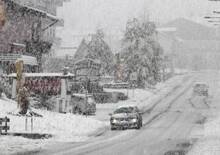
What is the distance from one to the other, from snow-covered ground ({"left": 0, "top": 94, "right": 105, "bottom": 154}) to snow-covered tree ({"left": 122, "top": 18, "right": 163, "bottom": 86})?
41.7 m

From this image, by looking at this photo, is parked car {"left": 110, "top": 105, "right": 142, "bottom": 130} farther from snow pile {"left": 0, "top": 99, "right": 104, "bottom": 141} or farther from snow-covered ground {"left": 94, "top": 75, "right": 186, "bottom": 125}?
snow-covered ground {"left": 94, "top": 75, "right": 186, "bottom": 125}

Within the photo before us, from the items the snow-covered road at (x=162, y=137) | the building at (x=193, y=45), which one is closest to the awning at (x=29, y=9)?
the snow-covered road at (x=162, y=137)

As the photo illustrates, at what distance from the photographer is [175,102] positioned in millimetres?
65688

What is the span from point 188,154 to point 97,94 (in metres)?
41.3

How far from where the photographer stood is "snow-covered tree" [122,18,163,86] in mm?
84750

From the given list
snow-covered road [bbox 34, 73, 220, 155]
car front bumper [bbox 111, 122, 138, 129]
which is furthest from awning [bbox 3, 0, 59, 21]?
car front bumper [bbox 111, 122, 138, 129]

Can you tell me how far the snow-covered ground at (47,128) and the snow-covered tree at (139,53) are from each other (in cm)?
4173

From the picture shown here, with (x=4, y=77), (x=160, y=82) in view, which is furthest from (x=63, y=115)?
(x=160, y=82)

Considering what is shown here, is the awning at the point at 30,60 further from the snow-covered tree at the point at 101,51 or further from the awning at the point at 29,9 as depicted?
the snow-covered tree at the point at 101,51

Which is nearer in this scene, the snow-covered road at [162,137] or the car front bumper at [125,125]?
the snow-covered road at [162,137]

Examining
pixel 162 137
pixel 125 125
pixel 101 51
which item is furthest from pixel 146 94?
pixel 162 137

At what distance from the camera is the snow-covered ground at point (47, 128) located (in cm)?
2804

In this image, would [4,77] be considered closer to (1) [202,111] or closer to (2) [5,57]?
(2) [5,57]

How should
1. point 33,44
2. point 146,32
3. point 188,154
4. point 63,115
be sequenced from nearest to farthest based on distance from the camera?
point 188,154, point 63,115, point 33,44, point 146,32
